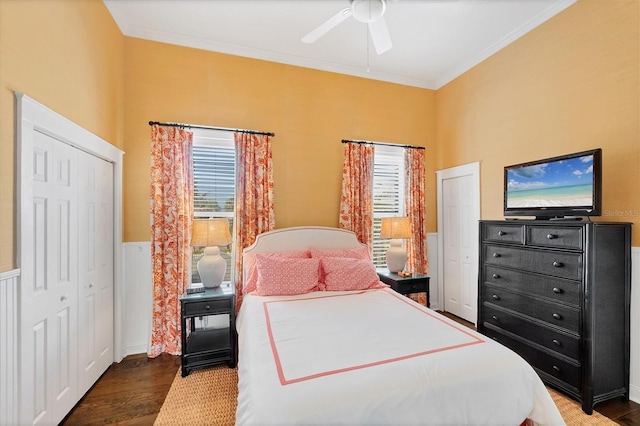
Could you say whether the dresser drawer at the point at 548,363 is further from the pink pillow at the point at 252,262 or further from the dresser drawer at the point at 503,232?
the pink pillow at the point at 252,262

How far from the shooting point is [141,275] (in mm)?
3070

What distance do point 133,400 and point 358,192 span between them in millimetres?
3113

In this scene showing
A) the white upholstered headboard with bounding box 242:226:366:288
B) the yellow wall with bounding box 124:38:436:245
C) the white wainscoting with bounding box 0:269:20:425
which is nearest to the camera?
the white wainscoting with bounding box 0:269:20:425

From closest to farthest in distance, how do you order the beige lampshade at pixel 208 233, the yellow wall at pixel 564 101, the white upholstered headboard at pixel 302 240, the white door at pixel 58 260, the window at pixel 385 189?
the white door at pixel 58 260
the yellow wall at pixel 564 101
the beige lampshade at pixel 208 233
the white upholstered headboard at pixel 302 240
the window at pixel 385 189

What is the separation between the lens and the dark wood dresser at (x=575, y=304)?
7.04 feet

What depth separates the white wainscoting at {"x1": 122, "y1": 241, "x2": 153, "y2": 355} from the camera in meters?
3.02

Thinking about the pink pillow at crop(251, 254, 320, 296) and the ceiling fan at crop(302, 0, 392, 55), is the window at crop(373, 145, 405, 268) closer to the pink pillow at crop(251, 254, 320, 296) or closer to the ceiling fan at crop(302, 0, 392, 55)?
the pink pillow at crop(251, 254, 320, 296)

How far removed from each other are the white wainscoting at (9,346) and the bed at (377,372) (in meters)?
1.23

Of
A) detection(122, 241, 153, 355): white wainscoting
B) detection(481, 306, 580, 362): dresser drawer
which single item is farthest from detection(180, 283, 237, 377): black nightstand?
detection(481, 306, 580, 362): dresser drawer

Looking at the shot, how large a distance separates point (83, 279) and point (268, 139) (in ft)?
7.39

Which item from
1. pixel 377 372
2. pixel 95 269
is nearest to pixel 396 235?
pixel 377 372

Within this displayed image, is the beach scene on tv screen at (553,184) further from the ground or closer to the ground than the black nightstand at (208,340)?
further from the ground

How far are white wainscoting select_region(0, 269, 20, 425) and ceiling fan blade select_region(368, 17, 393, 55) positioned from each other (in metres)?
2.93

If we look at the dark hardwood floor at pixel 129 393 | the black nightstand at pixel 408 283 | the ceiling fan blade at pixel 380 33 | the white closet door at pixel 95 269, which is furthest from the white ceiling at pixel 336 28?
the dark hardwood floor at pixel 129 393
